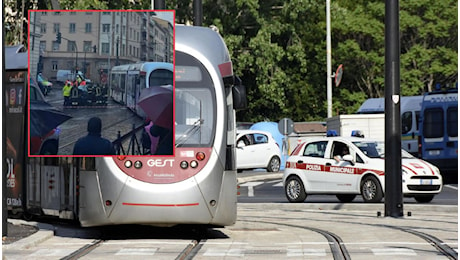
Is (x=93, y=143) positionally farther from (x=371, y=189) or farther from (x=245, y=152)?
(x=245, y=152)

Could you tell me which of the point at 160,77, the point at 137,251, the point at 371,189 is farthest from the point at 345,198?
the point at 160,77

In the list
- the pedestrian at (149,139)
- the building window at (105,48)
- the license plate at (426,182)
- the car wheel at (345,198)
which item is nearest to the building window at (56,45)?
the building window at (105,48)

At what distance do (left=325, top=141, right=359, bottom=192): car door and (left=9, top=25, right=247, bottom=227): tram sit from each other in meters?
10.1

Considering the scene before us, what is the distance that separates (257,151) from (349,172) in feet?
62.2

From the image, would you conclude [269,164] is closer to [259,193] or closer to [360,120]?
[360,120]

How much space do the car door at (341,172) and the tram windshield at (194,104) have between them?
10.7 m

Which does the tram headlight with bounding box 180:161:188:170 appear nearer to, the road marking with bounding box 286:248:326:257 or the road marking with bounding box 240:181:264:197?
the road marking with bounding box 286:248:326:257

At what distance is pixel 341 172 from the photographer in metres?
27.6

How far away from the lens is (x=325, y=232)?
754 inches

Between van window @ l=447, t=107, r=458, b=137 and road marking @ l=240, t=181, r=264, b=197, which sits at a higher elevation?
van window @ l=447, t=107, r=458, b=137

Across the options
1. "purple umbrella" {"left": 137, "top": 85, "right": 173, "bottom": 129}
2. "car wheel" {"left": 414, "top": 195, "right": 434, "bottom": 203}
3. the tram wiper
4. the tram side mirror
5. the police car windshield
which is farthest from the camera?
"car wheel" {"left": 414, "top": 195, "right": 434, "bottom": 203}

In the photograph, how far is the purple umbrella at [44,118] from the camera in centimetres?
1480

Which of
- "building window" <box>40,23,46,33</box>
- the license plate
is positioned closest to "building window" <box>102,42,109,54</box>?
"building window" <box>40,23,46,33</box>

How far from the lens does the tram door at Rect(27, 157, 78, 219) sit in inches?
735
